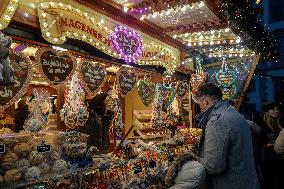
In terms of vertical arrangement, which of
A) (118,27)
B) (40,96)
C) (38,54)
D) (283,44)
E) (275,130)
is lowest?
(275,130)

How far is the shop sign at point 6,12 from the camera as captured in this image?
3814 millimetres

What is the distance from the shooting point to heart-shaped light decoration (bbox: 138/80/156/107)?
293 inches

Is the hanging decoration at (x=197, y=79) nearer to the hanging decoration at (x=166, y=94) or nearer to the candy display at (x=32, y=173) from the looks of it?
the hanging decoration at (x=166, y=94)

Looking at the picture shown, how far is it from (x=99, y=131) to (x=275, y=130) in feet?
14.8

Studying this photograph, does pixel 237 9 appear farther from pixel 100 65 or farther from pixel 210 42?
pixel 100 65

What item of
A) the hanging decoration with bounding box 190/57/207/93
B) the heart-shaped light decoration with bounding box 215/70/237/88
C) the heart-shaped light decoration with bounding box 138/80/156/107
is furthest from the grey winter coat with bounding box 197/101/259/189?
the heart-shaped light decoration with bounding box 215/70/237/88

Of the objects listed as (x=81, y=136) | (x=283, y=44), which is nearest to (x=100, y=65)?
(x=81, y=136)

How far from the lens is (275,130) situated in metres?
7.71

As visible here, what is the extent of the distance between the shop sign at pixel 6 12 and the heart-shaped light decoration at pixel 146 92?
3982 millimetres

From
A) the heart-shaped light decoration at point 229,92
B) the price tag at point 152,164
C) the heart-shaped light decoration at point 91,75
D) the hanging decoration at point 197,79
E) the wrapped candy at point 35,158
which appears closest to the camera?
the wrapped candy at point 35,158

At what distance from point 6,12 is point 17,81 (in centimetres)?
90

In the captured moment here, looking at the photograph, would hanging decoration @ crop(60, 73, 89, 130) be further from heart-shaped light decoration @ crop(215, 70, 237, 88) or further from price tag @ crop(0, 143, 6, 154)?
heart-shaped light decoration @ crop(215, 70, 237, 88)

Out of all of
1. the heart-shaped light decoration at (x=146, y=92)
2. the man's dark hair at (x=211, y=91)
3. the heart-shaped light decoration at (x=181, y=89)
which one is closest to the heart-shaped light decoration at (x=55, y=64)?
the man's dark hair at (x=211, y=91)

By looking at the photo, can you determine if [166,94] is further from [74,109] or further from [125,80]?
[74,109]
